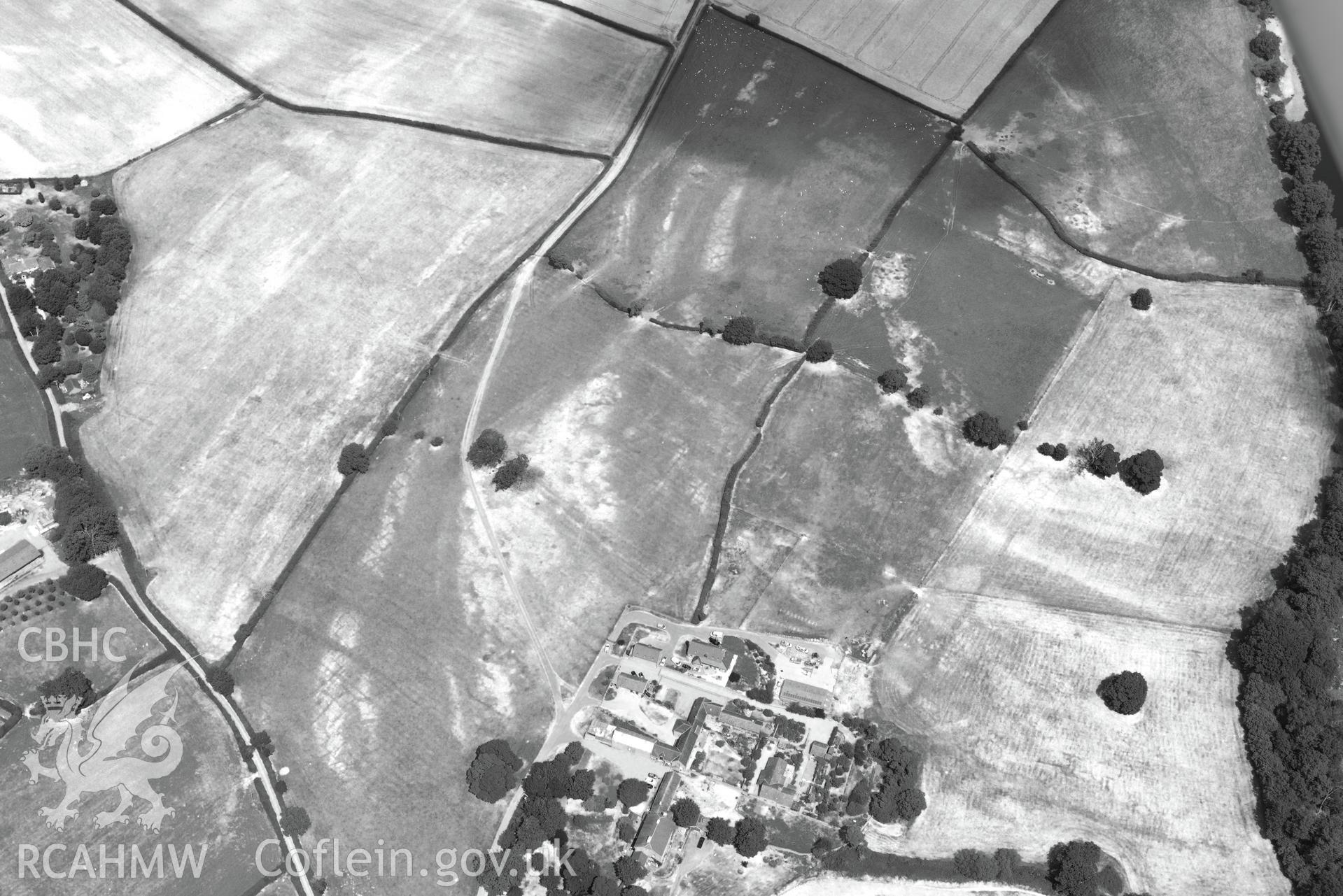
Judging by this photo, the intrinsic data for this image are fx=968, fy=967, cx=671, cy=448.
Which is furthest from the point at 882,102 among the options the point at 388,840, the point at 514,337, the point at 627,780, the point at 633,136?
the point at 388,840

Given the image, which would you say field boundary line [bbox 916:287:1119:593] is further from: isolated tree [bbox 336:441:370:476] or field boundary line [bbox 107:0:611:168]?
field boundary line [bbox 107:0:611:168]

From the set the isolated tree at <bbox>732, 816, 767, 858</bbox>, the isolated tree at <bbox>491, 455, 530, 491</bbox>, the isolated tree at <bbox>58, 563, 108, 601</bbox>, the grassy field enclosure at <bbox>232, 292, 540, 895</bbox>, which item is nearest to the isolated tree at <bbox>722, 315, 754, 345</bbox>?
the isolated tree at <bbox>491, 455, 530, 491</bbox>

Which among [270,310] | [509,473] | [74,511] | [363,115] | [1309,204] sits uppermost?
[363,115]

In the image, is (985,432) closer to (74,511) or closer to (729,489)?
(729,489)

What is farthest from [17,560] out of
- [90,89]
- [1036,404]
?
[1036,404]

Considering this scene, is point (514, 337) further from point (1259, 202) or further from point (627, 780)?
point (1259, 202)

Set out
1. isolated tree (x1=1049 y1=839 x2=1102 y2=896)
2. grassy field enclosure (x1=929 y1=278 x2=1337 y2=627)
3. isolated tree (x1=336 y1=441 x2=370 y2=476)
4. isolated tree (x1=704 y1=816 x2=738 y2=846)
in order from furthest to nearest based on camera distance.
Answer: isolated tree (x1=336 y1=441 x2=370 y2=476)
grassy field enclosure (x1=929 y1=278 x2=1337 y2=627)
isolated tree (x1=704 y1=816 x2=738 y2=846)
isolated tree (x1=1049 y1=839 x2=1102 y2=896)

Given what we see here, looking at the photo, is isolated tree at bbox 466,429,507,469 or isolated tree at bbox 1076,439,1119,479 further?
isolated tree at bbox 466,429,507,469
